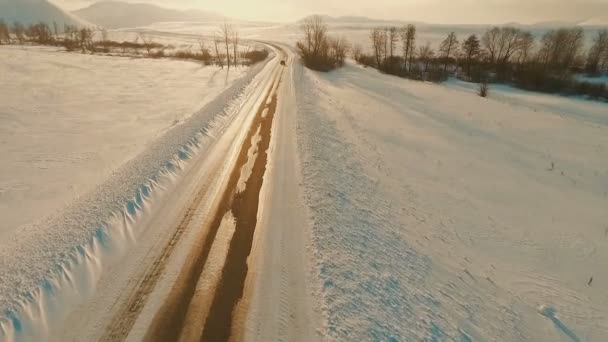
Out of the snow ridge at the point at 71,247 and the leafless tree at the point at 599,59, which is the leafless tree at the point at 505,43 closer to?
the leafless tree at the point at 599,59

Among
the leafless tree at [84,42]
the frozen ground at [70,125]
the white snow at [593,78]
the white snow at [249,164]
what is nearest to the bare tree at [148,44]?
the leafless tree at [84,42]

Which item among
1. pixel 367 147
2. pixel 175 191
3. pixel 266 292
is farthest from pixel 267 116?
pixel 266 292

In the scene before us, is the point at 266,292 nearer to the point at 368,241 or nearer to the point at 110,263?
the point at 368,241

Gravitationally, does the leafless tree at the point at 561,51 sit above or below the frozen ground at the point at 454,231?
above

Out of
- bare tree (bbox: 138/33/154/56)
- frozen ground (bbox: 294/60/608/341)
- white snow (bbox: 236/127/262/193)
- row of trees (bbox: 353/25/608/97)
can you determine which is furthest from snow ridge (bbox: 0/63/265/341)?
bare tree (bbox: 138/33/154/56)

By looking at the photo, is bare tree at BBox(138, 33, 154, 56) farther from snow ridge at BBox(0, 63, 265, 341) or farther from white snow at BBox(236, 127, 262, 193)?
snow ridge at BBox(0, 63, 265, 341)

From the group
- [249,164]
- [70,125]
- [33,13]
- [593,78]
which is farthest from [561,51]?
[33,13]

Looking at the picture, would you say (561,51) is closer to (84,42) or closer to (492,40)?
(492,40)
